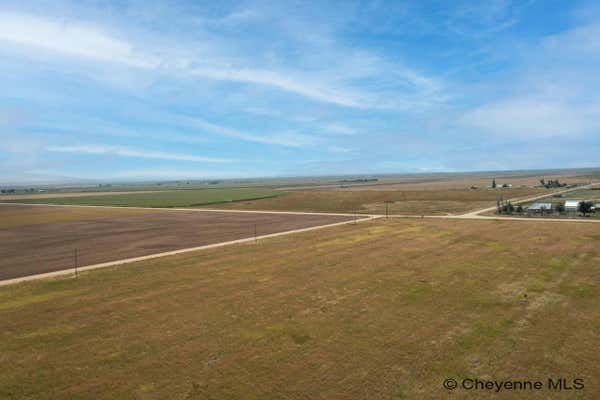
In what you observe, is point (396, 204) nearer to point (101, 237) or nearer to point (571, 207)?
point (571, 207)

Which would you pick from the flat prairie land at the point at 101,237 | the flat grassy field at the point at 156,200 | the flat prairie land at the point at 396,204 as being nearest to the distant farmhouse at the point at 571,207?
the flat prairie land at the point at 396,204

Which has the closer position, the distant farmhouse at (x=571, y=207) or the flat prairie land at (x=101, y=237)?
the flat prairie land at (x=101, y=237)

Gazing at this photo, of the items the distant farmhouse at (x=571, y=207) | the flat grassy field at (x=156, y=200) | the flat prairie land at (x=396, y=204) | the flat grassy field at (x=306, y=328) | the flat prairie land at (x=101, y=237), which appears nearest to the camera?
the flat grassy field at (x=306, y=328)

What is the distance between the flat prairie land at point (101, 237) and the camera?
112 feet

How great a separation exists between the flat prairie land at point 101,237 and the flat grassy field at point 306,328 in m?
7.82

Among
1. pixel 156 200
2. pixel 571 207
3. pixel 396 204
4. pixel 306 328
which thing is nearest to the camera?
pixel 306 328

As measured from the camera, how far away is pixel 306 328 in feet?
56.2

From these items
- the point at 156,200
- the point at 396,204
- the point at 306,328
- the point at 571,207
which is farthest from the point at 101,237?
the point at 156,200

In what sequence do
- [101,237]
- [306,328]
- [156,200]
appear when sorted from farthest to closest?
1. [156,200]
2. [101,237]
3. [306,328]

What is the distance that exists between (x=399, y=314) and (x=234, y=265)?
52.2 ft

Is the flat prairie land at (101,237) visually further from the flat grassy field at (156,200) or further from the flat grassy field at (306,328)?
the flat grassy field at (156,200)

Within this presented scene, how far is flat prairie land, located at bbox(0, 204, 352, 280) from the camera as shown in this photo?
34.0m

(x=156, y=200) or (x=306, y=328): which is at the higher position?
(x=156, y=200)

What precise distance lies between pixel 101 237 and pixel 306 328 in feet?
135
